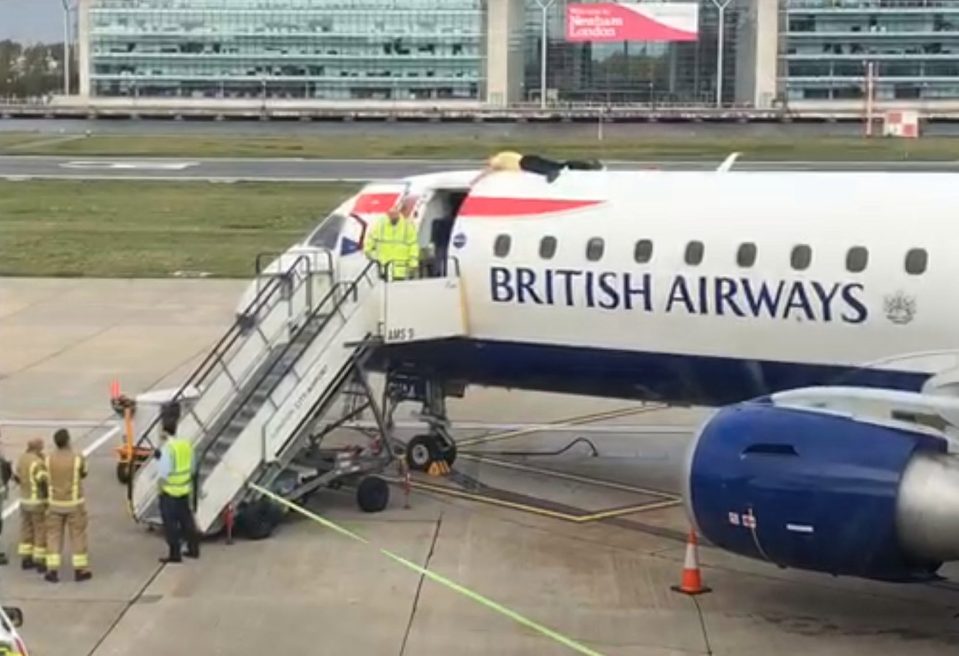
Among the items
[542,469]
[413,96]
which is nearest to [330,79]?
[413,96]

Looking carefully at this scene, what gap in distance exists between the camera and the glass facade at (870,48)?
17912cm

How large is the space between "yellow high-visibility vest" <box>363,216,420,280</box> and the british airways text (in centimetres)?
117

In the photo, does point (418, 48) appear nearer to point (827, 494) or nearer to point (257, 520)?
point (257, 520)

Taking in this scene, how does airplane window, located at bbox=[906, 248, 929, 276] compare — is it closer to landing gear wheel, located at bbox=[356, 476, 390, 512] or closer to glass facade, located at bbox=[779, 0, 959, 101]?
landing gear wheel, located at bbox=[356, 476, 390, 512]

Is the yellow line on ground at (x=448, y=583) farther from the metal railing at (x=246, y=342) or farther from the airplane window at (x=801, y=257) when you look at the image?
the airplane window at (x=801, y=257)

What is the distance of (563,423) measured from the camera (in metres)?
Answer: 26.4

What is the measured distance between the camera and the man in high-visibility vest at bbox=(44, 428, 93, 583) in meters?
16.7

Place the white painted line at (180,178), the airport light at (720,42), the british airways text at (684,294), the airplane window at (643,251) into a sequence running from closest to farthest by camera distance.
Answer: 1. the british airways text at (684,294)
2. the airplane window at (643,251)
3. the white painted line at (180,178)
4. the airport light at (720,42)

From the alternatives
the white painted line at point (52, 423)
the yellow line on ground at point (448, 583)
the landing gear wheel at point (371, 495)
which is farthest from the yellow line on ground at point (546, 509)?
the white painted line at point (52, 423)

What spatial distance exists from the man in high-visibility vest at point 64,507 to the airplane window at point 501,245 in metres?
6.75

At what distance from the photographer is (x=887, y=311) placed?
704 inches

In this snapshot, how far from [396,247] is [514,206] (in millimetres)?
1770

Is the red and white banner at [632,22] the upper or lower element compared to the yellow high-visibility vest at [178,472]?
upper

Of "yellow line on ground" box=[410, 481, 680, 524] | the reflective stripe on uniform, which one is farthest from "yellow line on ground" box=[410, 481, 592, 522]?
the reflective stripe on uniform
